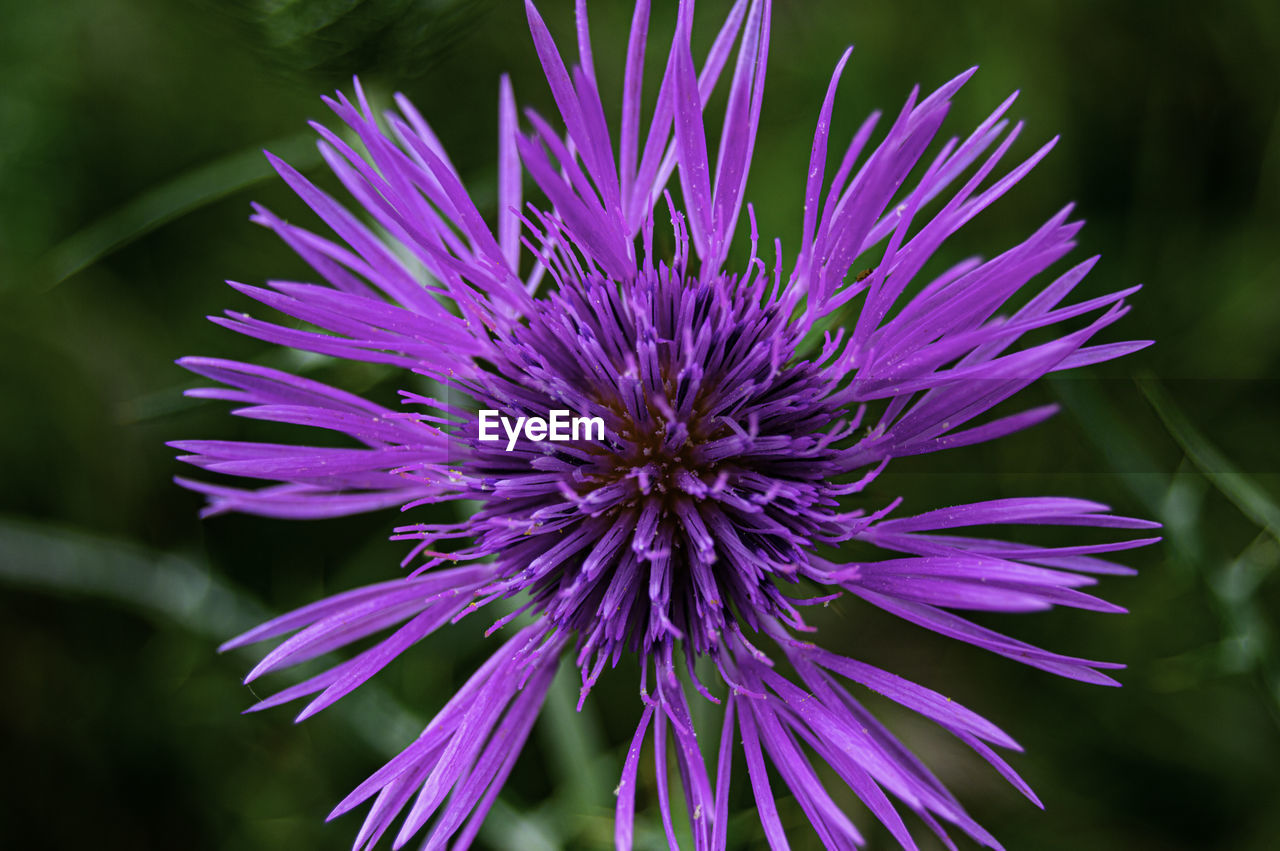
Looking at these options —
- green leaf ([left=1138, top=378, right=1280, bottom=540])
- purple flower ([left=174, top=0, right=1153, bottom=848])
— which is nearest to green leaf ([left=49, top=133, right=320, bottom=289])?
purple flower ([left=174, top=0, right=1153, bottom=848])

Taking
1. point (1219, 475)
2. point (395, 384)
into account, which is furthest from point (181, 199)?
point (1219, 475)

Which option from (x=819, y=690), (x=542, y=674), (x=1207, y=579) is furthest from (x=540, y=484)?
(x=1207, y=579)

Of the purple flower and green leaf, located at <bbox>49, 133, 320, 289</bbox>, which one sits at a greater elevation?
green leaf, located at <bbox>49, 133, 320, 289</bbox>

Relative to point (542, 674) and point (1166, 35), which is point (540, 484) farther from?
point (1166, 35)

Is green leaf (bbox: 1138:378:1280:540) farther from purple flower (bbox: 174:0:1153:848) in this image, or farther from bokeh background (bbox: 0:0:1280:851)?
purple flower (bbox: 174:0:1153:848)

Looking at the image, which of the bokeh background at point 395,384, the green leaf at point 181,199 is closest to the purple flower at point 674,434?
the bokeh background at point 395,384

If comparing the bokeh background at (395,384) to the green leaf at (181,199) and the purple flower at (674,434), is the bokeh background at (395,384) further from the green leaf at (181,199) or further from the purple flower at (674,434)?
the purple flower at (674,434)

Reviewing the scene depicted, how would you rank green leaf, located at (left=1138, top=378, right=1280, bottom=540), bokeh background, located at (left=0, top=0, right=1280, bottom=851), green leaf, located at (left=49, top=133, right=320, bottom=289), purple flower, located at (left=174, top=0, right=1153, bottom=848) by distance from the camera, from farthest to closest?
bokeh background, located at (left=0, top=0, right=1280, bottom=851), green leaf, located at (left=49, top=133, right=320, bottom=289), green leaf, located at (left=1138, top=378, right=1280, bottom=540), purple flower, located at (left=174, top=0, right=1153, bottom=848)
